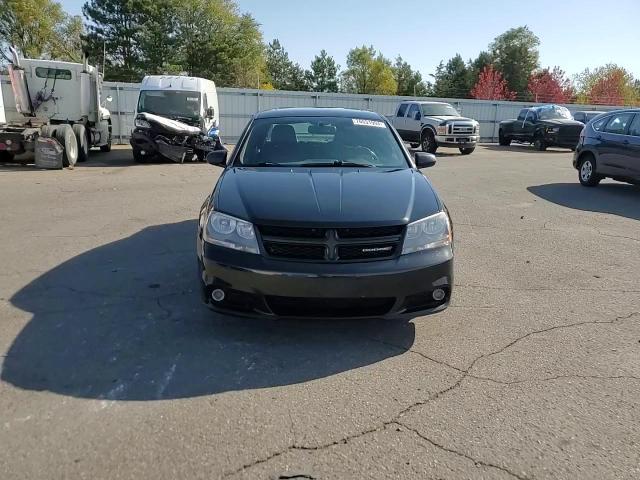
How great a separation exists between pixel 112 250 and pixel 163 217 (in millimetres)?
1932

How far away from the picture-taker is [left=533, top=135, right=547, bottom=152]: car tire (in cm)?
2369

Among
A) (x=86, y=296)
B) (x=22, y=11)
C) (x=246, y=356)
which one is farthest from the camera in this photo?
(x=22, y=11)

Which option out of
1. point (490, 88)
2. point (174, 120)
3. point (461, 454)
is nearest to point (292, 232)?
point (461, 454)

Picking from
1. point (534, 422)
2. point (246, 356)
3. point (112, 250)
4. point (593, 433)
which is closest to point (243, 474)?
point (246, 356)

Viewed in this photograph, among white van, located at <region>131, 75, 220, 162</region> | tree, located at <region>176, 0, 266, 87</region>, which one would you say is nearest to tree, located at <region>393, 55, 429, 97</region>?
tree, located at <region>176, 0, 266, 87</region>

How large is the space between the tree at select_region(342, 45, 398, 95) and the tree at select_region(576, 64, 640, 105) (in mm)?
27946

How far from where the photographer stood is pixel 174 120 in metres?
15.7

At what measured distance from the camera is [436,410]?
2.84 meters

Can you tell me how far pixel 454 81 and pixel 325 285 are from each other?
274 ft

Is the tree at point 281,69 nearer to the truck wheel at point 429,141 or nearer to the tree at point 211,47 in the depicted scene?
the tree at point 211,47

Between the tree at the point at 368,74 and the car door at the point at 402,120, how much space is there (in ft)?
193

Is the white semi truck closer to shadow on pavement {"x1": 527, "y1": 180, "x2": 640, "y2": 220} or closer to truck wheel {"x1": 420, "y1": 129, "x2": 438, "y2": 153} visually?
shadow on pavement {"x1": 527, "y1": 180, "x2": 640, "y2": 220}

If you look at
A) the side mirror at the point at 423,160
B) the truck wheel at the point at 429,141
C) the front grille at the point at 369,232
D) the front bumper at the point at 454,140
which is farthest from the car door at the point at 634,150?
the truck wheel at the point at 429,141

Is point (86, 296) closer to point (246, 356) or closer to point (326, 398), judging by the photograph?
point (246, 356)
